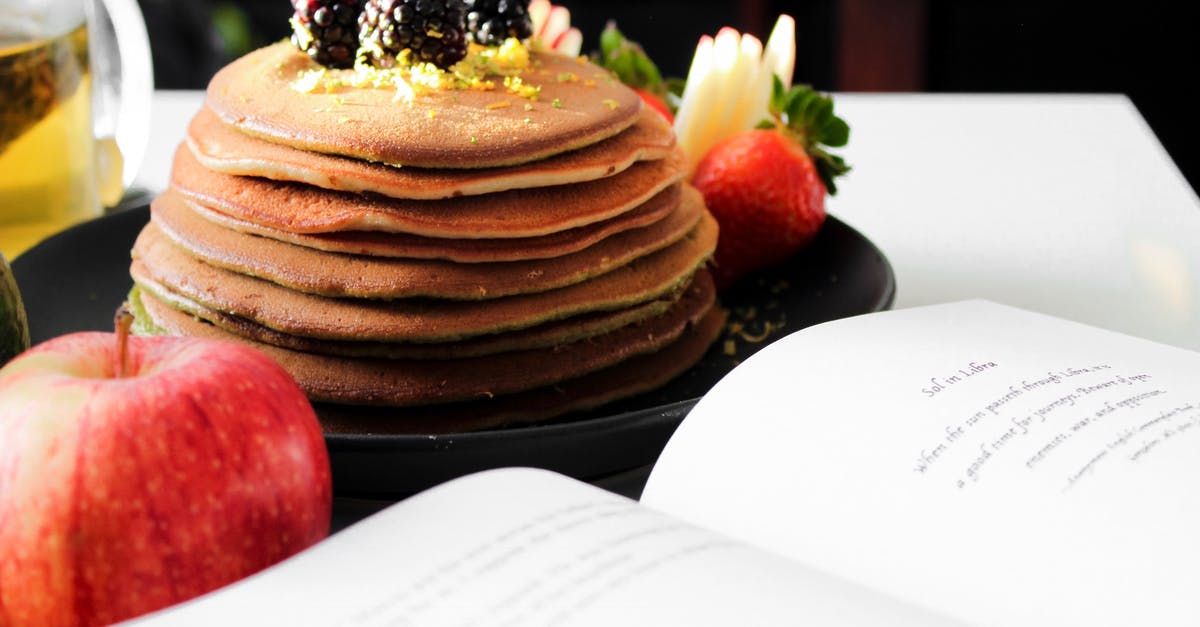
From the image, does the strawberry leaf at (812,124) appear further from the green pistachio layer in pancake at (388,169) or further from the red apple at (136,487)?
the red apple at (136,487)

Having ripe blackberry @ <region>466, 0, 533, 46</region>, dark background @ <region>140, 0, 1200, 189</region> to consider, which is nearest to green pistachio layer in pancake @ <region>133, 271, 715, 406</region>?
ripe blackberry @ <region>466, 0, 533, 46</region>

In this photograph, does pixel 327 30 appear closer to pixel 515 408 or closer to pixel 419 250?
pixel 419 250

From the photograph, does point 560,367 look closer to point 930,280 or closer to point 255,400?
point 255,400

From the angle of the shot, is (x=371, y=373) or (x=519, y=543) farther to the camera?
(x=371, y=373)

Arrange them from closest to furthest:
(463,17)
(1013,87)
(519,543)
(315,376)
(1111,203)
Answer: (519,543), (315,376), (463,17), (1111,203), (1013,87)

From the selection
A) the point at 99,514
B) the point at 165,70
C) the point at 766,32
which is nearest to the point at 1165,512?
the point at 99,514
